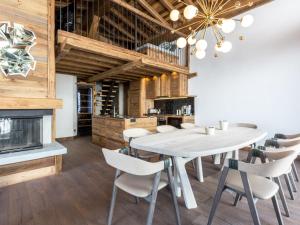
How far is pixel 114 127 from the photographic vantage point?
410cm

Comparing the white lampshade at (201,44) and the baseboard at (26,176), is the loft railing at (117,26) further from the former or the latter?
the baseboard at (26,176)

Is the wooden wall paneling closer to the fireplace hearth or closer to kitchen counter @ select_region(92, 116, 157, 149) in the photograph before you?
the fireplace hearth

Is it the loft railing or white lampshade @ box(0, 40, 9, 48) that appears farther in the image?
the loft railing

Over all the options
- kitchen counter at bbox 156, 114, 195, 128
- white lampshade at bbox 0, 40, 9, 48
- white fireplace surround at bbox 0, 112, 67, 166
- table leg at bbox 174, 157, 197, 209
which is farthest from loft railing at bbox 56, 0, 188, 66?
table leg at bbox 174, 157, 197, 209

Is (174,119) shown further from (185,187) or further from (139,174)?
(139,174)

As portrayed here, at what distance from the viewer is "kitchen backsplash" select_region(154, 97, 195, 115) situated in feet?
18.4

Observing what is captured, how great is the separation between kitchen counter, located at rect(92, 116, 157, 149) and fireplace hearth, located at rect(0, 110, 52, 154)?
A: 154 centimetres

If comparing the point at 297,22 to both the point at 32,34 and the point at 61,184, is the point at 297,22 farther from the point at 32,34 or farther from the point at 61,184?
the point at 61,184

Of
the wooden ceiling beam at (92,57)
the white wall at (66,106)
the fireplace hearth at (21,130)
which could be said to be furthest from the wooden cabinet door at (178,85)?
the fireplace hearth at (21,130)

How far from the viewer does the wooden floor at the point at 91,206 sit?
1671 mm

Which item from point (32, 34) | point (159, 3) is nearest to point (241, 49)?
point (159, 3)

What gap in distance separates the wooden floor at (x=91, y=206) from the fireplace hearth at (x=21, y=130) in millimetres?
546

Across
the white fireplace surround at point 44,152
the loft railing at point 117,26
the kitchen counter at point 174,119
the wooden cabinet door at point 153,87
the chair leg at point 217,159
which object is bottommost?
the chair leg at point 217,159

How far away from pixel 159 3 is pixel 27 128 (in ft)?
15.8
